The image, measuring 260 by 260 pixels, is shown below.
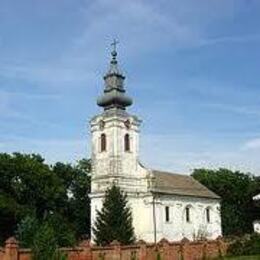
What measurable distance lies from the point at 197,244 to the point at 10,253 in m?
13.9

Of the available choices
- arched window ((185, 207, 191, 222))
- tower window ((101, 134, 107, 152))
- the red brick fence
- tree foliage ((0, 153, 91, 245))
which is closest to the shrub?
the red brick fence

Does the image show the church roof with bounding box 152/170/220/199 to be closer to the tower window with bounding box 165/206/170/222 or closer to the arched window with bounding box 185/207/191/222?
the arched window with bounding box 185/207/191/222

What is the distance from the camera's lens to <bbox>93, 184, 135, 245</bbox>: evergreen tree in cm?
5212

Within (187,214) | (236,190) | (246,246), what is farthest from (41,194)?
(246,246)

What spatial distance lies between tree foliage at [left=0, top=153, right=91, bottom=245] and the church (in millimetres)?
6137

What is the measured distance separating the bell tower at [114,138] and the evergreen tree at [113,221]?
447cm

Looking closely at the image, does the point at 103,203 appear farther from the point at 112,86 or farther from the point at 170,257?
the point at 170,257

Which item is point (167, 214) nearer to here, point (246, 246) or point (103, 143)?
point (103, 143)

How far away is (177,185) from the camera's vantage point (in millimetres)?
65062

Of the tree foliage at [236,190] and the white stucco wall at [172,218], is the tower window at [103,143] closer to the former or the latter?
the white stucco wall at [172,218]

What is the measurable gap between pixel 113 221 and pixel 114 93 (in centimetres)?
1356

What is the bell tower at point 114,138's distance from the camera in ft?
196

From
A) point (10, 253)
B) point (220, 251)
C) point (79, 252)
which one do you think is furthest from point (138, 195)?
point (10, 253)

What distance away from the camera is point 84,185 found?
7200 cm
